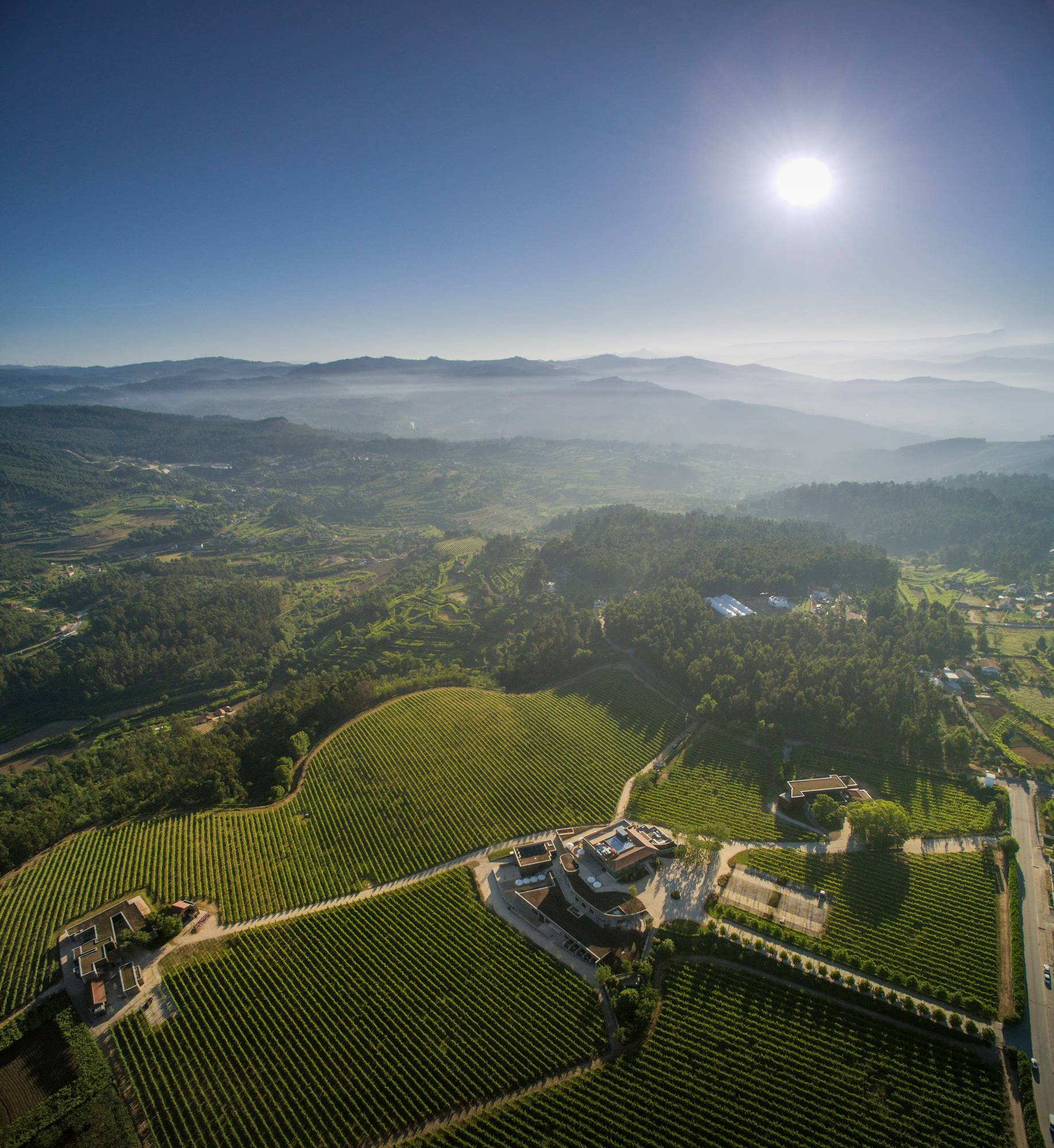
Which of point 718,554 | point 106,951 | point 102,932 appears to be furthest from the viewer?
point 718,554

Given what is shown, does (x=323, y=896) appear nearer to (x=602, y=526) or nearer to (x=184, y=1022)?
(x=184, y=1022)

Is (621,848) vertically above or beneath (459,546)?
beneath

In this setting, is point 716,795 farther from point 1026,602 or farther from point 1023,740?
point 1026,602

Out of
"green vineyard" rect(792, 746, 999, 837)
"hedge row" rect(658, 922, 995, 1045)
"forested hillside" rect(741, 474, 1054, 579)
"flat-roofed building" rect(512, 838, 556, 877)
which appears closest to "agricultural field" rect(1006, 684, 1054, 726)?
"green vineyard" rect(792, 746, 999, 837)

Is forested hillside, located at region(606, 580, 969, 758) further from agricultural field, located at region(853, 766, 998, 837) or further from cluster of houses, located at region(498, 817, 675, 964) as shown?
cluster of houses, located at region(498, 817, 675, 964)

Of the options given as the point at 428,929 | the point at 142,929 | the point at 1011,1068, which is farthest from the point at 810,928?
the point at 142,929

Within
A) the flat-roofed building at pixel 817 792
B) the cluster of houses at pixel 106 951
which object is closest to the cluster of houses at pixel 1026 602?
the flat-roofed building at pixel 817 792

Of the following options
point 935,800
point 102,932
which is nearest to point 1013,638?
point 935,800

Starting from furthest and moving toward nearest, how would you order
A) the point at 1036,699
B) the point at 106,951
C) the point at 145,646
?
the point at 145,646 < the point at 1036,699 < the point at 106,951

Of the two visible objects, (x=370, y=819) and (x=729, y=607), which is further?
(x=729, y=607)
